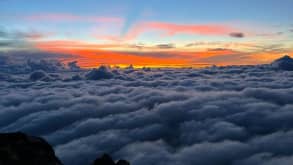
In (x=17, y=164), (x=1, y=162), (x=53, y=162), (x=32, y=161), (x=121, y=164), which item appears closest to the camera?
(x=1, y=162)

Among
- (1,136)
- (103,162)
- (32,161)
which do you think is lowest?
(103,162)

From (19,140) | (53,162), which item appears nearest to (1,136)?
(19,140)

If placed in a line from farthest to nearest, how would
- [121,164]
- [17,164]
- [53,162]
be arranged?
[121,164] → [53,162] → [17,164]

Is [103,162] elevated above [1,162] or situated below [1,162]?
below

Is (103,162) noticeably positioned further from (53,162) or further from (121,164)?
(53,162)

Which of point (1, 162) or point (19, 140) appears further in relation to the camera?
point (19, 140)

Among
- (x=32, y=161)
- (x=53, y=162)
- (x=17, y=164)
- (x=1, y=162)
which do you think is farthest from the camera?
(x=53, y=162)

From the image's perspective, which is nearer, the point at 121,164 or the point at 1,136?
the point at 1,136

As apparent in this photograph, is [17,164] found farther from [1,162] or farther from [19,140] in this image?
[19,140]

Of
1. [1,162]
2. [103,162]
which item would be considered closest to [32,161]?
[1,162]
